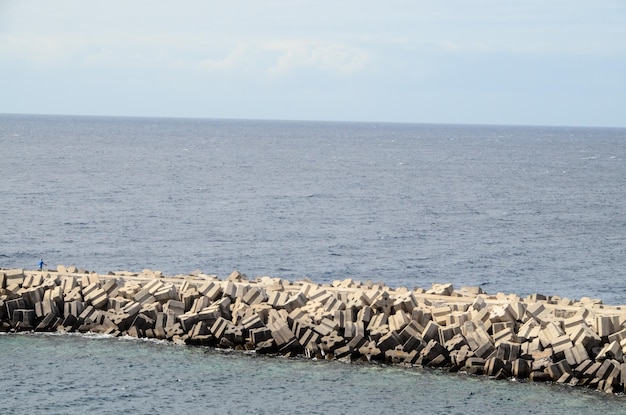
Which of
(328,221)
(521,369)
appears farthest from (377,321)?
(328,221)

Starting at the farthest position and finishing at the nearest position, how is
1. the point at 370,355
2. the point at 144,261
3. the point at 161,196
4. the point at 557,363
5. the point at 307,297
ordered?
the point at 161,196
the point at 144,261
the point at 307,297
the point at 370,355
the point at 557,363

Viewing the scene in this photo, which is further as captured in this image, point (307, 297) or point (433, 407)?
point (307, 297)

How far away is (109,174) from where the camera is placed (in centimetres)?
9312

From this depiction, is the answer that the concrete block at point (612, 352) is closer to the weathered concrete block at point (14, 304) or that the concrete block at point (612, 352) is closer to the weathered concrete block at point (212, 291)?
the weathered concrete block at point (212, 291)

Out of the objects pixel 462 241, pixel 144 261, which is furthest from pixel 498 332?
pixel 462 241

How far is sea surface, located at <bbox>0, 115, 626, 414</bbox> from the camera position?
73.6ft

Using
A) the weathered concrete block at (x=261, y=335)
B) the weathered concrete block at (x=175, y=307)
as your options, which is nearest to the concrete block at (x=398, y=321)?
the weathered concrete block at (x=261, y=335)

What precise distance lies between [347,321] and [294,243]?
25.4 m

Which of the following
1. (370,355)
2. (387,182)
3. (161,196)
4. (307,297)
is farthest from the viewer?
(387,182)

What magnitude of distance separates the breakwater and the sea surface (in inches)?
22.8

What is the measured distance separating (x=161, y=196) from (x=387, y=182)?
24.5 metres

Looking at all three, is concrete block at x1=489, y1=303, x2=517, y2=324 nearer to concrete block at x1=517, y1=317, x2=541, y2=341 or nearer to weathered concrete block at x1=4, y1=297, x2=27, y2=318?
concrete block at x1=517, y1=317, x2=541, y2=341

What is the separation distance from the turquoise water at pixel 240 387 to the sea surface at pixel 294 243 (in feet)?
0.18

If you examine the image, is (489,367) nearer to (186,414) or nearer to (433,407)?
(433,407)
